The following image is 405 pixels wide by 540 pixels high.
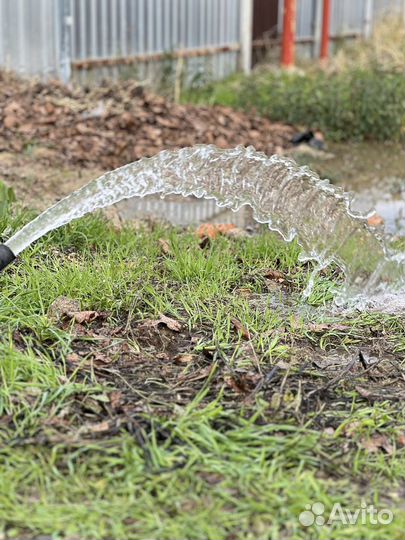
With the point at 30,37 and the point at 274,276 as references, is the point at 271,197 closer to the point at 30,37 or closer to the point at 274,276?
the point at 274,276

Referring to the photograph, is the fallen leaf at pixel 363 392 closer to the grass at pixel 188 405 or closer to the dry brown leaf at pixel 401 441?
the grass at pixel 188 405

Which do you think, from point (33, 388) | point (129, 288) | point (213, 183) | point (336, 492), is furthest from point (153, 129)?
point (336, 492)

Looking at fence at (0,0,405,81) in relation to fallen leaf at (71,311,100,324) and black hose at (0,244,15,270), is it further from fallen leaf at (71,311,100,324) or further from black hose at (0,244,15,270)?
fallen leaf at (71,311,100,324)

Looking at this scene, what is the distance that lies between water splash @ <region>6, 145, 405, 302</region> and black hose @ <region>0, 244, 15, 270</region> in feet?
1.22

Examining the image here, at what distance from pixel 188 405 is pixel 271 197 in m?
1.68

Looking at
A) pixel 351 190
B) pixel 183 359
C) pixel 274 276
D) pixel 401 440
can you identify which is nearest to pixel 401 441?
pixel 401 440

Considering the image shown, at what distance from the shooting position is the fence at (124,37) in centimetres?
880

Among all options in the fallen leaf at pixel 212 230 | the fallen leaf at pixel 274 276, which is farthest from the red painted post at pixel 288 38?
the fallen leaf at pixel 274 276

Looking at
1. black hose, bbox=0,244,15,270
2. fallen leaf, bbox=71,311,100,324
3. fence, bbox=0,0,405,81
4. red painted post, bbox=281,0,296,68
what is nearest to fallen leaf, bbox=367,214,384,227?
fallen leaf, bbox=71,311,100,324

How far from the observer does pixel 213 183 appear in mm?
4586

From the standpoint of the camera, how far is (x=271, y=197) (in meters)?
4.55

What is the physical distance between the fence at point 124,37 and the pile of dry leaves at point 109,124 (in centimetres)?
42

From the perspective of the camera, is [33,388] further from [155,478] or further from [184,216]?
[184,216]

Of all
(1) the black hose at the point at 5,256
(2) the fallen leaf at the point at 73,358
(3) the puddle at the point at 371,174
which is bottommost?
(3) the puddle at the point at 371,174
